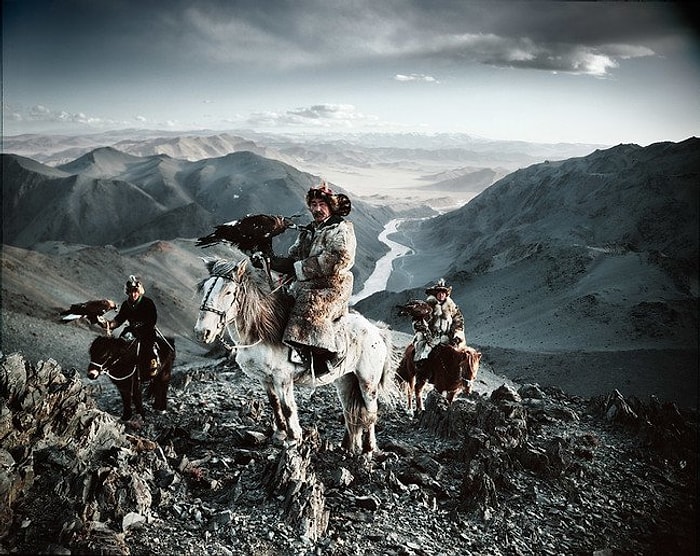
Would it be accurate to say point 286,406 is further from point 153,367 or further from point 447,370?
point 447,370

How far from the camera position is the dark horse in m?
6.46

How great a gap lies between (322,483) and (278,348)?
1731mm

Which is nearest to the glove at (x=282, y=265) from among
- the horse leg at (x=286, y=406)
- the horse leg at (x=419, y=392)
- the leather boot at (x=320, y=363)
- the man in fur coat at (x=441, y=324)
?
the leather boot at (x=320, y=363)

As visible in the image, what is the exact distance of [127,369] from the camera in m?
6.66

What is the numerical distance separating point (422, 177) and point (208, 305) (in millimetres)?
163264

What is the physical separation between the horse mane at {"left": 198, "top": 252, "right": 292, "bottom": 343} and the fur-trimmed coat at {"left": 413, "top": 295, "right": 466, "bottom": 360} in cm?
349

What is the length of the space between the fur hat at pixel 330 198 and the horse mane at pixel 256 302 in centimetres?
113

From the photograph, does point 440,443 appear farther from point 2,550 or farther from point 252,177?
point 252,177

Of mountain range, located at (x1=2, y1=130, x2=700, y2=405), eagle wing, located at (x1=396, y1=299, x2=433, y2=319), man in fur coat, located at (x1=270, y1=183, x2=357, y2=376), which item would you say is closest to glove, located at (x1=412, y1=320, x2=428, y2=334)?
eagle wing, located at (x1=396, y1=299, x2=433, y2=319)

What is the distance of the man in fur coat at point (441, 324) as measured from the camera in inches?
306

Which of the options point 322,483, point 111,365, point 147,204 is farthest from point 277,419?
point 147,204

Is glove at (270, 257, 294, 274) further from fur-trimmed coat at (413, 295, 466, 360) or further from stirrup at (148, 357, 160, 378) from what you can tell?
fur-trimmed coat at (413, 295, 466, 360)

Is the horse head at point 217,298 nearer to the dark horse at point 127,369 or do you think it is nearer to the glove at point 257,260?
the glove at point 257,260

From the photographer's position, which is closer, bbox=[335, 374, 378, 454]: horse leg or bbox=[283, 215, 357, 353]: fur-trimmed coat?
bbox=[283, 215, 357, 353]: fur-trimmed coat
